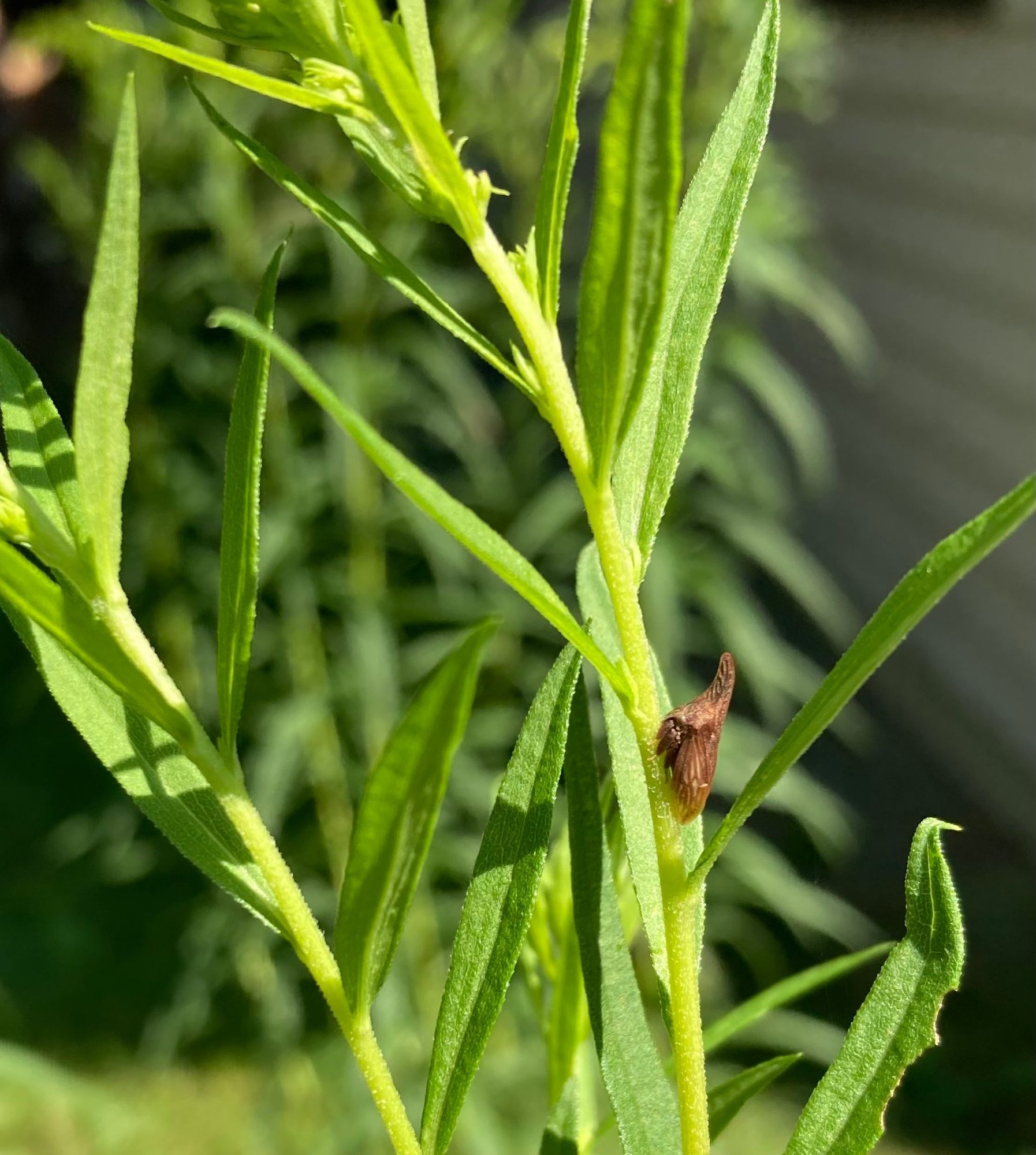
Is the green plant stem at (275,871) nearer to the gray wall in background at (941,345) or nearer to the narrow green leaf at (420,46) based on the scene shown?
the narrow green leaf at (420,46)

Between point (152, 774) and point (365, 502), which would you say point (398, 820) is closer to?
point (152, 774)

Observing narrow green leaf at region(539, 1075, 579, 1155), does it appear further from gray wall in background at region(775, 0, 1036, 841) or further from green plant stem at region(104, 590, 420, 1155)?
gray wall in background at region(775, 0, 1036, 841)

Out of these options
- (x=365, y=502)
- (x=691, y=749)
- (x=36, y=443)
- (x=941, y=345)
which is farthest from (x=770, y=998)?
(x=941, y=345)

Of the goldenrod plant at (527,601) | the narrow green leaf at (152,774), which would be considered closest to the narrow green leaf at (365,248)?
the goldenrod plant at (527,601)

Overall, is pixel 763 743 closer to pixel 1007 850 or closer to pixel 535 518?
pixel 535 518

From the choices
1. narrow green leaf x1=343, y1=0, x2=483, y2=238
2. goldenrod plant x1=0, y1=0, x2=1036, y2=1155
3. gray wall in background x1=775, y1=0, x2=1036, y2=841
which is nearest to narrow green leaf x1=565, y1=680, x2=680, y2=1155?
goldenrod plant x1=0, y1=0, x2=1036, y2=1155

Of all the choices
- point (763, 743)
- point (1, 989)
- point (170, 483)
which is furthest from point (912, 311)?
point (1, 989)
